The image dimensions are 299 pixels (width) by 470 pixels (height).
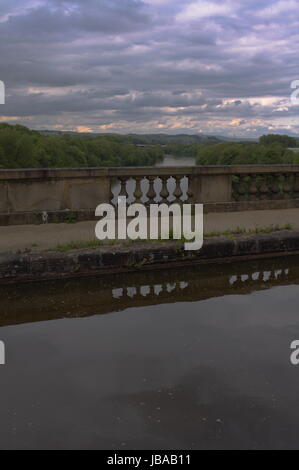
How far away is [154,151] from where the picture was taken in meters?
75.8

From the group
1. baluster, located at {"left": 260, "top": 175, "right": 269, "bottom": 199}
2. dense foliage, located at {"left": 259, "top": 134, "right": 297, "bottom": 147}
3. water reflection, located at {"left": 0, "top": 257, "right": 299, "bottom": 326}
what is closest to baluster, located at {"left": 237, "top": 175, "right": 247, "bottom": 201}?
baluster, located at {"left": 260, "top": 175, "right": 269, "bottom": 199}

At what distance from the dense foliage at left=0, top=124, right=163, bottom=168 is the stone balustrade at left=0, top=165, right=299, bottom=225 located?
5149 cm

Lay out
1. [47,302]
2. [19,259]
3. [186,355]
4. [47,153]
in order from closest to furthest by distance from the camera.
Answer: [186,355], [47,302], [19,259], [47,153]

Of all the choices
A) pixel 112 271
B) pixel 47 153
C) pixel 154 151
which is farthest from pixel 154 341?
pixel 154 151

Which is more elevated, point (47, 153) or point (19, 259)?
point (47, 153)

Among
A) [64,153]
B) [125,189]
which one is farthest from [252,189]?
[64,153]

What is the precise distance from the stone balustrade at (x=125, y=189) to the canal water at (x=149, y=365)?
2.41 meters

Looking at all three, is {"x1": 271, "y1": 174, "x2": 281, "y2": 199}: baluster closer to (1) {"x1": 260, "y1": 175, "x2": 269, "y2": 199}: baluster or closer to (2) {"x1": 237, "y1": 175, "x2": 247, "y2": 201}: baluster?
(1) {"x1": 260, "y1": 175, "x2": 269, "y2": 199}: baluster

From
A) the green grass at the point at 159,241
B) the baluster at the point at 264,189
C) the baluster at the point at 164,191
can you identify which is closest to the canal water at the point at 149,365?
the green grass at the point at 159,241

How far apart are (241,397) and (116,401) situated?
31.0 inches

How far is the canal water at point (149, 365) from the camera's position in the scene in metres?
2.64

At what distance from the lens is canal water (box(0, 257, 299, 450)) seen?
2.64 m
